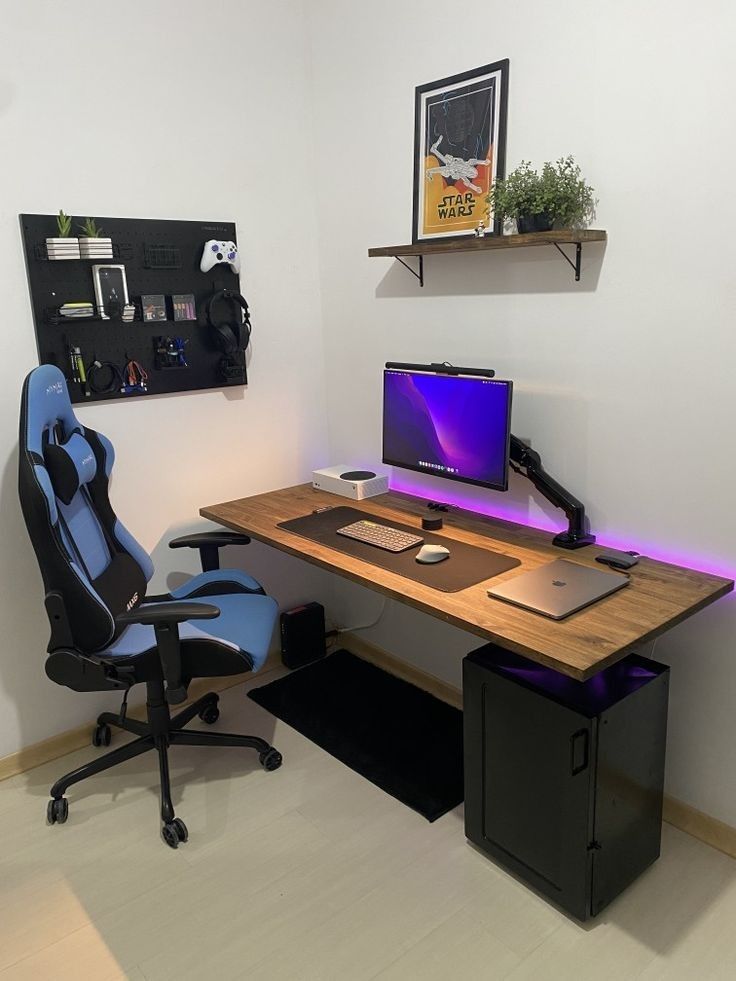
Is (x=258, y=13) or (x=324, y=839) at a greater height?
(x=258, y=13)

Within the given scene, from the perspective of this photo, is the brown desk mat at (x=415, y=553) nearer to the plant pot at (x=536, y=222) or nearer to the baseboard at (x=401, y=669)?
the baseboard at (x=401, y=669)

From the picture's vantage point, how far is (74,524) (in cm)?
234

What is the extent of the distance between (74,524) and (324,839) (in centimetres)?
119

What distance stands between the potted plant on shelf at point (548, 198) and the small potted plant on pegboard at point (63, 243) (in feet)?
4.27

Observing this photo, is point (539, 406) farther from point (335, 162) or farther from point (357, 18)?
point (357, 18)

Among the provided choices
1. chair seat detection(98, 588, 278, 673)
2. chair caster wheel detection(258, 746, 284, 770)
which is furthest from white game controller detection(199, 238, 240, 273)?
chair caster wheel detection(258, 746, 284, 770)

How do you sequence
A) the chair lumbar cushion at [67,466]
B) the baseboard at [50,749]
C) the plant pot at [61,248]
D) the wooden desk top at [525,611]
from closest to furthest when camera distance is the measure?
the wooden desk top at [525,611] < the chair lumbar cushion at [67,466] < the plant pot at [61,248] < the baseboard at [50,749]

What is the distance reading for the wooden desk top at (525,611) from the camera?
5.54ft

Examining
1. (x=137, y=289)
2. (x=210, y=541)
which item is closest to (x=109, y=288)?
(x=137, y=289)

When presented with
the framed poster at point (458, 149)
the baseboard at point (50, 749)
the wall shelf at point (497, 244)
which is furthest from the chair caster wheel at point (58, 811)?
the framed poster at point (458, 149)

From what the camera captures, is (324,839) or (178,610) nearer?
(178,610)

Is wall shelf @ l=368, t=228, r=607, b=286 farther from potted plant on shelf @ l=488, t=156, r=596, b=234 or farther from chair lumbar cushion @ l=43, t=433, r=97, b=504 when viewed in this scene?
chair lumbar cushion @ l=43, t=433, r=97, b=504

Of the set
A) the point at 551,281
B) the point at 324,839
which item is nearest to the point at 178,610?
the point at 324,839

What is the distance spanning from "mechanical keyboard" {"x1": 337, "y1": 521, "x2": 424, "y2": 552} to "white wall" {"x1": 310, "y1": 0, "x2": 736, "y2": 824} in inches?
16.0
